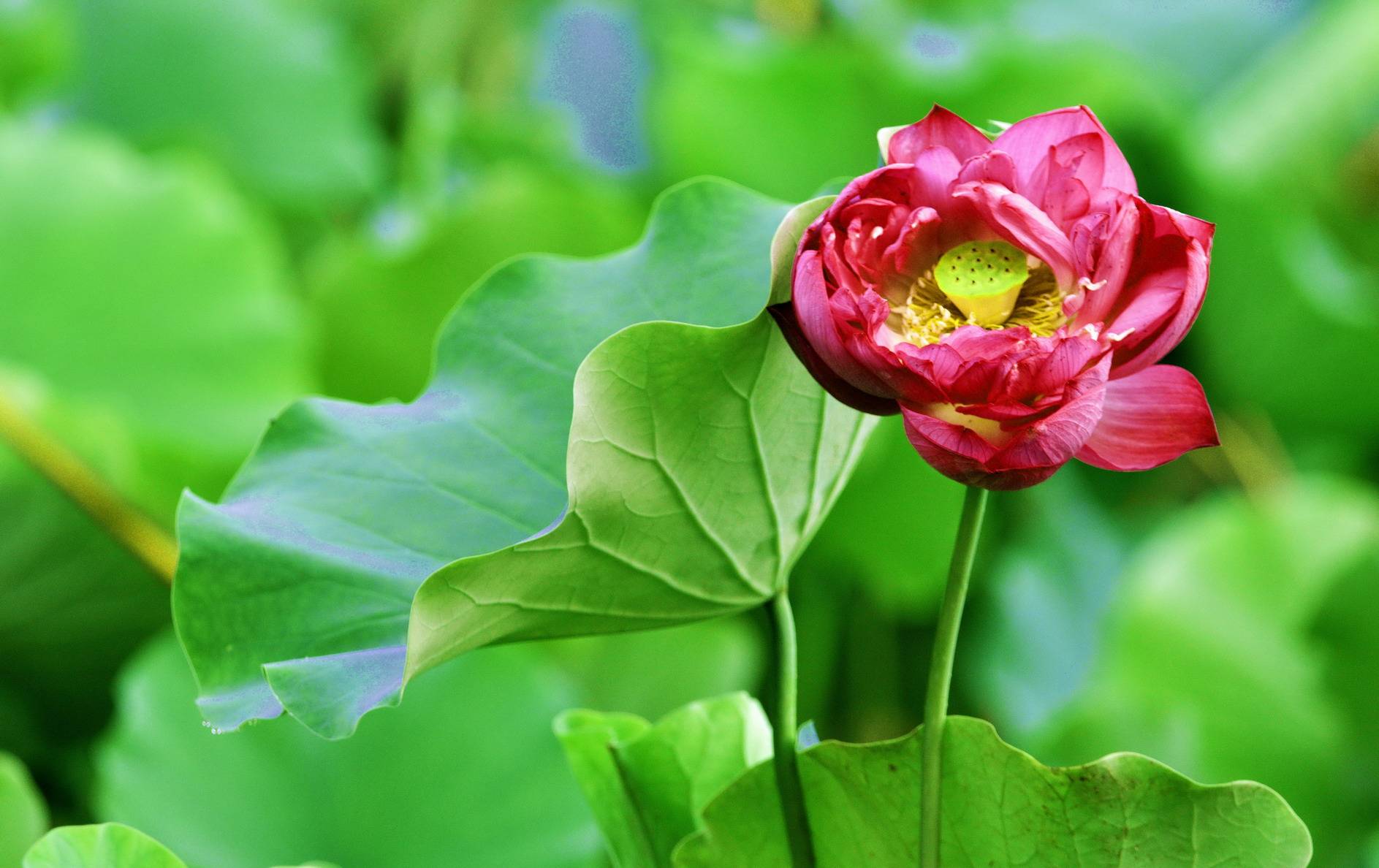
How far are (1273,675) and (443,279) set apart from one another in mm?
715

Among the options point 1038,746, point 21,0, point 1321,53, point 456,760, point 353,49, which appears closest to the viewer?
point 456,760

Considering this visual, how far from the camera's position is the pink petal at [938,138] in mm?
362

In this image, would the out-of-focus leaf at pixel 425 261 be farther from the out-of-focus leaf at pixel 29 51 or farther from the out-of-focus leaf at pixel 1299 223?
the out-of-focus leaf at pixel 1299 223

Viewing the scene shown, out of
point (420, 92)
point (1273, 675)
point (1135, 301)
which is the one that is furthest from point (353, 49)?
point (1135, 301)

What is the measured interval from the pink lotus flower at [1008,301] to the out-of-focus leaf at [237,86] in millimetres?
1439

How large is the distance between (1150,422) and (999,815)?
114mm

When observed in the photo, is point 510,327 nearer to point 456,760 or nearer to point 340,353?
point 456,760

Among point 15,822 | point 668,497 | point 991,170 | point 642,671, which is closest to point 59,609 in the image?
point 642,671

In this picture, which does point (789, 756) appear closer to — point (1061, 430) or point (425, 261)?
point (1061, 430)

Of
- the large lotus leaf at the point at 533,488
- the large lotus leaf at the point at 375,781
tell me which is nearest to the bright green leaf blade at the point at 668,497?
the large lotus leaf at the point at 533,488

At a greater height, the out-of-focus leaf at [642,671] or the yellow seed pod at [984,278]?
the yellow seed pod at [984,278]

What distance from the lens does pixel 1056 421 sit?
1.06 feet

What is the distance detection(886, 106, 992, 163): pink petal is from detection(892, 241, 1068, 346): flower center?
1.0 inches

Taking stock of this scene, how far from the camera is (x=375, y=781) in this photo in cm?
78
